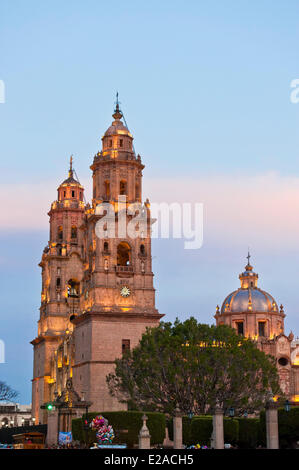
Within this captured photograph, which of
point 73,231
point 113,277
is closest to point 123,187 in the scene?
point 113,277

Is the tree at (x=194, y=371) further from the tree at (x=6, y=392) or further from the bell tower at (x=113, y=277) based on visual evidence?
the tree at (x=6, y=392)

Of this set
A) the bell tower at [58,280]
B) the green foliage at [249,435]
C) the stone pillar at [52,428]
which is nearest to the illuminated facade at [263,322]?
the bell tower at [58,280]

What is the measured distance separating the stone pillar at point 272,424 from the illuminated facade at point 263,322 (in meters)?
55.3

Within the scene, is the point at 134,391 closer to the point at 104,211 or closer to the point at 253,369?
the point at 253,369

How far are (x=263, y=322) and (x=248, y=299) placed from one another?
4.05m

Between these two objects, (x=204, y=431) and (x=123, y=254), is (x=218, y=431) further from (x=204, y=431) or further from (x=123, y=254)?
(x=123, y=254)

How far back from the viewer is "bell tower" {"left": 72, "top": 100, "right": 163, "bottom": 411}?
8294 centimetres

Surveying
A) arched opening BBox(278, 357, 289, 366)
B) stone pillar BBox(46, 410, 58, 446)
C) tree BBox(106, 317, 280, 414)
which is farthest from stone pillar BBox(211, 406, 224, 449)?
arched opening BBox(278, 357, 289, 366)

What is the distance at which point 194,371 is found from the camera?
7038cm

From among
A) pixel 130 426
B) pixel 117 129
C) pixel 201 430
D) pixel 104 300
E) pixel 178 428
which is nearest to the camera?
pixel 178 428

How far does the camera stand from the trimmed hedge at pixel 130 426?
65062mm

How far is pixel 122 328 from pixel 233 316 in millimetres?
35737

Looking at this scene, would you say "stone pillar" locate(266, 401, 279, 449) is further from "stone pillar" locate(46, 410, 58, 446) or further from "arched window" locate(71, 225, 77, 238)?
"arched window" locate(71, 225, 77, 238)
